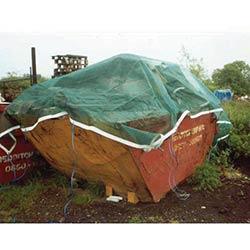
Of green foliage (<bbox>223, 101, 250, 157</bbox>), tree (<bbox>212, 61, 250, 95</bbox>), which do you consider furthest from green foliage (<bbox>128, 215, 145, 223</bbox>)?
tree (<bbox>212, 61, 250, 95</bbox>)

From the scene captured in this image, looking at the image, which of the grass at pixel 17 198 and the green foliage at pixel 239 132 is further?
the green foliage at pixel 239 132

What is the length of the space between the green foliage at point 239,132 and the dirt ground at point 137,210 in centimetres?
152

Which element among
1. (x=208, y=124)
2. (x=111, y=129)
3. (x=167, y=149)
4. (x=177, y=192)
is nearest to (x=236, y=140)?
(x=208, y=124)

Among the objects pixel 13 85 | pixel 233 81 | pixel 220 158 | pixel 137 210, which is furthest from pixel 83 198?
pixel 233 81

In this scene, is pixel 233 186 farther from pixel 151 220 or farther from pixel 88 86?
pixel 88 86

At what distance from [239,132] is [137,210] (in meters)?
3.04

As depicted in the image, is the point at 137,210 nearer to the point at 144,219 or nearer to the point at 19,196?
the point at 144,219

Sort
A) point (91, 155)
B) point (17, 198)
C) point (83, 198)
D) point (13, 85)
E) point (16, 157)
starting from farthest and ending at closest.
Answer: point (13, 85), point (16, 157), point (17, 198), point (83, 198), point (91, 155)

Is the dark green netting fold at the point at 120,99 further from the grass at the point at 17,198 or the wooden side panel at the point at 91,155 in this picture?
the grass at the point at 17,198

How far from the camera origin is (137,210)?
3.46 m

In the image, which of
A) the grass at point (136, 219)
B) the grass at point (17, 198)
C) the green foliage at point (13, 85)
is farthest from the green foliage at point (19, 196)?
the green foliage at point (13, 85)

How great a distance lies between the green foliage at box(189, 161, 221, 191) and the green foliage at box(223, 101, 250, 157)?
114cm

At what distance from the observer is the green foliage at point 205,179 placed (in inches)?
165

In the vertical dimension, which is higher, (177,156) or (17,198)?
(177,156)
